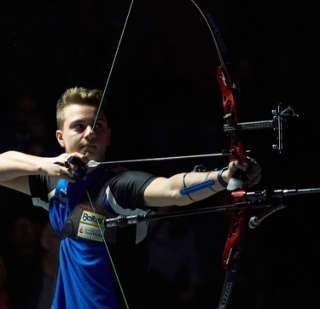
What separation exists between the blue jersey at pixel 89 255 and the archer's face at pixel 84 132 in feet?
0.24

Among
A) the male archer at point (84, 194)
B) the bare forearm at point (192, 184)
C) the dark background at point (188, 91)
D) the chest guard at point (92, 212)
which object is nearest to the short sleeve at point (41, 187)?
the male archer at point (84, 194)

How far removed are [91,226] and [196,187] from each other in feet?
1.33

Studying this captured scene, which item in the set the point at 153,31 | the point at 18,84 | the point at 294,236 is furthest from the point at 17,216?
the point at 294,236

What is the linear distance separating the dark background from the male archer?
1.07ft

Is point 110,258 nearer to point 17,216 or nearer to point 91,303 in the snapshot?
point 91,303

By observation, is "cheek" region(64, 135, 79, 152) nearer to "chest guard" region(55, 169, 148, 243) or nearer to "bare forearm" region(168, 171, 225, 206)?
"chest guard" region(55, 169, 148, 243)

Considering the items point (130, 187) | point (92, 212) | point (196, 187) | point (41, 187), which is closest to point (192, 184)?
point (196, 187)

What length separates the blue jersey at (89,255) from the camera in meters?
1.79

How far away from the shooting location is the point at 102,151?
1921 mm

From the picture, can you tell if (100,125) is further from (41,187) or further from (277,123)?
(277,123)

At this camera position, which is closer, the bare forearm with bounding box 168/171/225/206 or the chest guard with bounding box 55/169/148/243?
the bare forearm with bounding box 168/171/225/206

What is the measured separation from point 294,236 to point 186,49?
0.80 m

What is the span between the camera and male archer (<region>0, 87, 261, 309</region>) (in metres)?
1.75

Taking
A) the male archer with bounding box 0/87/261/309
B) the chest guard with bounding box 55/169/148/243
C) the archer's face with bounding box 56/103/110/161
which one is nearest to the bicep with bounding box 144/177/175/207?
the male archer with bounding box 0/87/261/309
